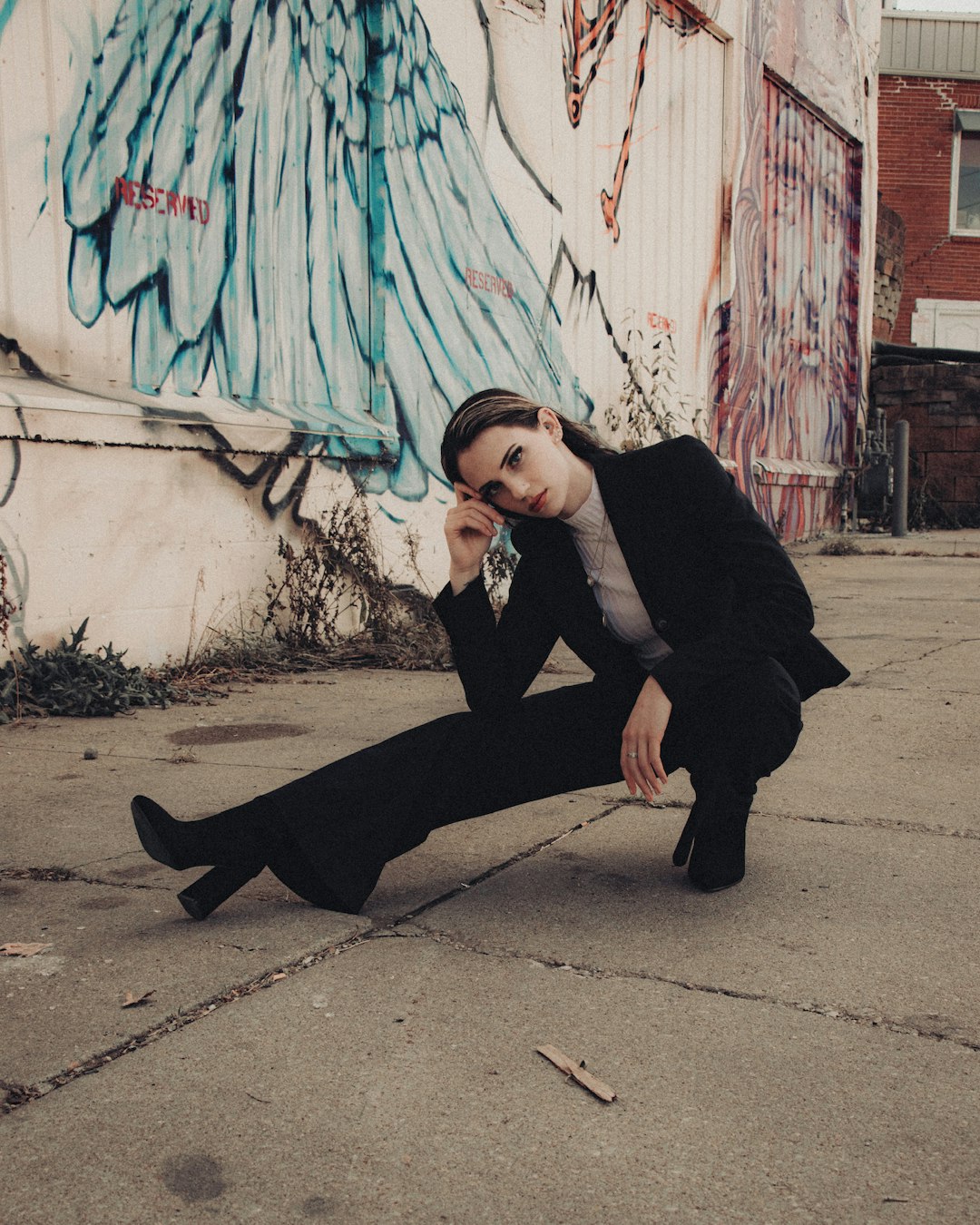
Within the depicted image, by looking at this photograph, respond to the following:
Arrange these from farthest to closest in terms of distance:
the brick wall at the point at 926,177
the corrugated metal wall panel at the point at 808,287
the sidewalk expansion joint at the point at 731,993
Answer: the brick wall at the point at 926,177 → the corrugated metal wall panel at the point at 808,287 → the sidewalk expansion joint at the point at 731,993

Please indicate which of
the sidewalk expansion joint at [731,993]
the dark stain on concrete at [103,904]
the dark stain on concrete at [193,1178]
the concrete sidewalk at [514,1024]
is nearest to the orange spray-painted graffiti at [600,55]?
the concrete sidewalk at [514,1024]

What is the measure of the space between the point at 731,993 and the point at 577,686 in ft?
2.50

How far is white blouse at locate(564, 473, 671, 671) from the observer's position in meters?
2.42

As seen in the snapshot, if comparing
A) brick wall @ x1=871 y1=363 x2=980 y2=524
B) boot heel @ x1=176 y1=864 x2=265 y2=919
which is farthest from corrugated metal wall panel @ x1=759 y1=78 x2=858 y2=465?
boot heel @ x1=176 y1=864 x2=265 y2=919

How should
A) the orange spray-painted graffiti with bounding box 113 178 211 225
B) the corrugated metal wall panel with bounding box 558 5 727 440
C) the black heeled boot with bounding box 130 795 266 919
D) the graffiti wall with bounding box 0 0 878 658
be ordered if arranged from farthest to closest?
the corrugated metal wall panel with bounding box 558 5 727 440 → the orange spray-painted graffiti with bounding box 113 178 211 225 → the graffiti wall with bounding box 0 0 878 658 → the black heeled boot with bounding box 130 795 266 919

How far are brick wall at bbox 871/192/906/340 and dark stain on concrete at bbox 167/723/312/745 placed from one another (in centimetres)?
1204

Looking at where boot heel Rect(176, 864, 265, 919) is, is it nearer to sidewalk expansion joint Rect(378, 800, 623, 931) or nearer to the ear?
sidewalk expansion joint Rect(378, 800, 623, 931)

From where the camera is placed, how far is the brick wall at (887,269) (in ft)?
49.0

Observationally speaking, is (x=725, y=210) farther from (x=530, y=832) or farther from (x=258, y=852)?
(x=258, y=852)

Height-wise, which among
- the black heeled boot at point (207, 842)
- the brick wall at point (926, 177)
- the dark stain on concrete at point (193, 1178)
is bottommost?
the dark stain on concrete at point (193, 1178)

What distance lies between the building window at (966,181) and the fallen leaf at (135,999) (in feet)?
75.7

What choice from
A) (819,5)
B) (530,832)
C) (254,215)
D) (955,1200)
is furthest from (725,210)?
(955,1200)

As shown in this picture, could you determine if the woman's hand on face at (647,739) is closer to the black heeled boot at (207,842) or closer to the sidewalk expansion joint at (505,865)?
the sidewalk expansion joint at (505,865)

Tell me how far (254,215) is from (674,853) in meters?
3.75
